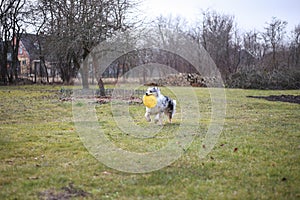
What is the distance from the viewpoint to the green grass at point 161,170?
14.9ft

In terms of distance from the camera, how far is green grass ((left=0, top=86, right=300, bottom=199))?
4.55m

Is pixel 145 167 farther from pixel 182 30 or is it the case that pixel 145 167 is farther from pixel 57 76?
pixel 182 30

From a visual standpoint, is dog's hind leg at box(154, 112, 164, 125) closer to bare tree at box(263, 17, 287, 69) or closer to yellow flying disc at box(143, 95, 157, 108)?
yellow flying disc at box(143, 95, 157, 108)

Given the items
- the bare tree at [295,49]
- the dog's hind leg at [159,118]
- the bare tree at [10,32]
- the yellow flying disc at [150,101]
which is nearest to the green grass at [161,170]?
the dog's hind leg at [159,118]

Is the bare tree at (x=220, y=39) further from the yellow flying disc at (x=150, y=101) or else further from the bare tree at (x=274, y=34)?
the yellow flying disc at (x=150, y=101)

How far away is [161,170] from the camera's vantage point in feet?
18.0

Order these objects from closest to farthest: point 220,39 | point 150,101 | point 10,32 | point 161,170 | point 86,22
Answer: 1. point 161,170
2. point 150,101
3. point 86,22
4. point 10,32
5. point 220,39

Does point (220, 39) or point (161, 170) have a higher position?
point (220, 39)

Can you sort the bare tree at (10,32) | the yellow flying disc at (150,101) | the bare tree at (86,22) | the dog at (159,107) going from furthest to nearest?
the bare tree at (10,32)
the bare tree at (86,22)
the dog at (159,107)
the yellow flying disc at (150,101)

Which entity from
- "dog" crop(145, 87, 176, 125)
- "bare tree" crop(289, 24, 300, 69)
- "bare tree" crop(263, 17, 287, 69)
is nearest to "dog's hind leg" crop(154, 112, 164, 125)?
"dog" crop(145, 87, 176, 125)

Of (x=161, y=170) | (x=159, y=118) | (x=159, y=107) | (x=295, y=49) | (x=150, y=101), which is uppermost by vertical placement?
(x=295, y=49)

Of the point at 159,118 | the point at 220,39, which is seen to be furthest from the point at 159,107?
the point at 220,39

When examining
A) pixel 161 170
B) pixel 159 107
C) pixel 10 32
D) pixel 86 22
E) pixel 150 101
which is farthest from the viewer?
pixel 10 32

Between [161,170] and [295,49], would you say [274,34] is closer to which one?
[295,49]
